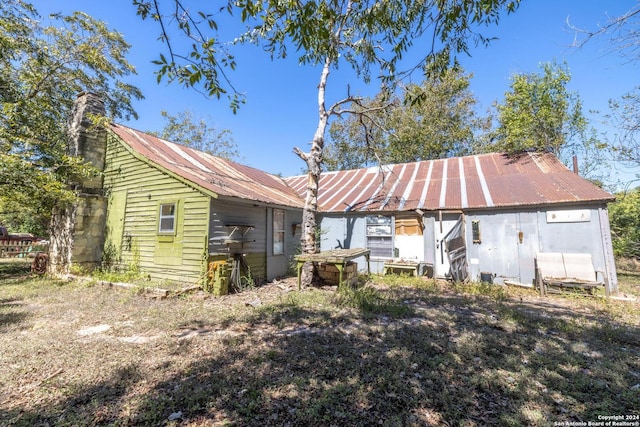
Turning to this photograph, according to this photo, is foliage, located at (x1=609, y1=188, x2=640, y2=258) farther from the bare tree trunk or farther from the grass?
the bare tree trunk

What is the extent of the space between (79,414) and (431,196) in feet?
39.3

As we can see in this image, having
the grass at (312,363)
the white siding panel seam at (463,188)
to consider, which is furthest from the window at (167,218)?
the white siding panel seam at (463,188)

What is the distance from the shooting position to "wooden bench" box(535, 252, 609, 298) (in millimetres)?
8469

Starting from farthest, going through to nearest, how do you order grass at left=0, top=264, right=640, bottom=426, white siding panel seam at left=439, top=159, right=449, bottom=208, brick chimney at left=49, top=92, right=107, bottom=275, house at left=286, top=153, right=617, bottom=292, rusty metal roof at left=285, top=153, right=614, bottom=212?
white siding panel seam at left=439, top=159, right=449, bottom=208 → rusty metal roof at left=285, top=153, right=614, bottom=212 → brick chimney at left=49, top=92, right=107, bottom=275 → house at left=286, top=153, right=617, bottom=292 → grass at left=0, top=264, right=640, bottom=426

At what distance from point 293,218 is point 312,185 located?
2.71 meters

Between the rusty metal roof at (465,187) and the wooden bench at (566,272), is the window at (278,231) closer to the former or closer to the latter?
the rusty metal roof at (465,187)

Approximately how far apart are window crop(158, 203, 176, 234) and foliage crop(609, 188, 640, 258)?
1981 cm

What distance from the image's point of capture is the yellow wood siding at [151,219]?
832 cm

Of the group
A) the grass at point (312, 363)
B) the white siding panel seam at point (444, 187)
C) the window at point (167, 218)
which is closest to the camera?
the grass at point (312, 363)

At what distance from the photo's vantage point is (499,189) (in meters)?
11.1

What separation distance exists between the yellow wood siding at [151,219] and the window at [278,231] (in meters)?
3.13

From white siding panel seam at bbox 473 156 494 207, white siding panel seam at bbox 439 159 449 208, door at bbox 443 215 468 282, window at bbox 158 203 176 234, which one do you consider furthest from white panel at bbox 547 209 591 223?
window at bbox 158 203 176 234

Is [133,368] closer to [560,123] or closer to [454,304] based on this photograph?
[454,304]

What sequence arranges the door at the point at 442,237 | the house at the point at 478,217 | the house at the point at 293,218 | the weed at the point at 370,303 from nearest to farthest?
the weed at the point at 370,303 < the house at the point at 293,218 < the house at the point at 478,217 < the door at the point at 442,237
